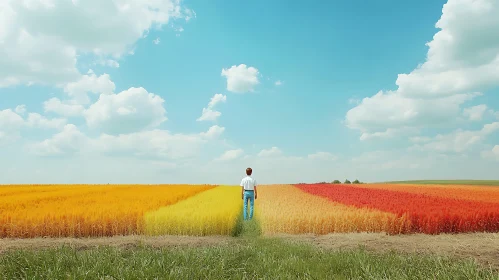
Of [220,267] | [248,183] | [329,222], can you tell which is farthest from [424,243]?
[220,267]

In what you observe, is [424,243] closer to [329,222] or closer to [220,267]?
[329,222]

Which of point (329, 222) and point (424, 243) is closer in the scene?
→ point (424, 243)

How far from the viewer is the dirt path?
11.4 meters

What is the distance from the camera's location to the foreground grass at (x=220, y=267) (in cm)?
671

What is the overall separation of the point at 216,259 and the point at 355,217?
9.04 metres

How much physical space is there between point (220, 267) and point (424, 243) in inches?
360

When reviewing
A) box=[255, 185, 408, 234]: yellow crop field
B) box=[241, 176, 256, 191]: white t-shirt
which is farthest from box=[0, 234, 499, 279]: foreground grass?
box=[241, 176, 256, 191]: white t-shirt

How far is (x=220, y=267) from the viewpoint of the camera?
Answer: 725 centimetres

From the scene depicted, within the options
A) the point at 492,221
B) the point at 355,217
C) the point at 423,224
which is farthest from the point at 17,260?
the point at 492,221

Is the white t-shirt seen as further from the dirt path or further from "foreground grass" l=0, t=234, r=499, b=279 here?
"foreground grass" l=0, t=234, r=499, b=279

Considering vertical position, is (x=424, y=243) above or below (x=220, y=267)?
below

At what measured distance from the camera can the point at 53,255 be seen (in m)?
8.23

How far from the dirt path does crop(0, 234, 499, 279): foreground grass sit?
323 cm

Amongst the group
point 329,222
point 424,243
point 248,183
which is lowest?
point 424,243
